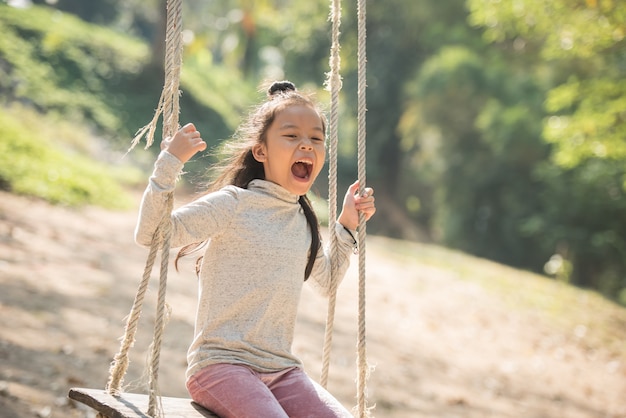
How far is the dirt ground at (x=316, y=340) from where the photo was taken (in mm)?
3900

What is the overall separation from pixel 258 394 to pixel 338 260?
2.07 feet

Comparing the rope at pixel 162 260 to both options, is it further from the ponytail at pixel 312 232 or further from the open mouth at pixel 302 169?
the ponytail at pixel 312 232

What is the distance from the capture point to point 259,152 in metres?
2.18

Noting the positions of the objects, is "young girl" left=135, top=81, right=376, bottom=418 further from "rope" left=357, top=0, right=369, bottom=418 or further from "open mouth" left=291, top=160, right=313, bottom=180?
"rope" left=357, top=0, right=369, bottom=418

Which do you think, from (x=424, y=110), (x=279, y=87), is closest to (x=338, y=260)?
(x=279, y=87)

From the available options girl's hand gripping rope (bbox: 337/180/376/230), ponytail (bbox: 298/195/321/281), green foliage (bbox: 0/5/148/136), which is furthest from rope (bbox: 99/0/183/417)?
green foliage (bbox: 0/5/148/136)

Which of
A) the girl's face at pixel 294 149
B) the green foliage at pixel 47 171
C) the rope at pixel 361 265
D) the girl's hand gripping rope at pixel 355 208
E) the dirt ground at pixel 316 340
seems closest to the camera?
the girl's face at pixel 294 149

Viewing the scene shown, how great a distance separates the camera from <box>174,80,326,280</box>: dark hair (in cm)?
217

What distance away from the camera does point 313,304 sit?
6.61 meters

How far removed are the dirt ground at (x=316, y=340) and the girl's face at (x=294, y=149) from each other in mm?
1761

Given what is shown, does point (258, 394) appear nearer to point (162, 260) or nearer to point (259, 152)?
point (162, 260)

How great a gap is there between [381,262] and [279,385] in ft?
23.9

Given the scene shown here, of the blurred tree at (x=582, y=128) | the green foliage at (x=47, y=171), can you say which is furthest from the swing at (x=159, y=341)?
the green foliage at (x=47, y=171)

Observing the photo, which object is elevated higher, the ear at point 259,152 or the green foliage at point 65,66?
the green foliage at point 65,66
